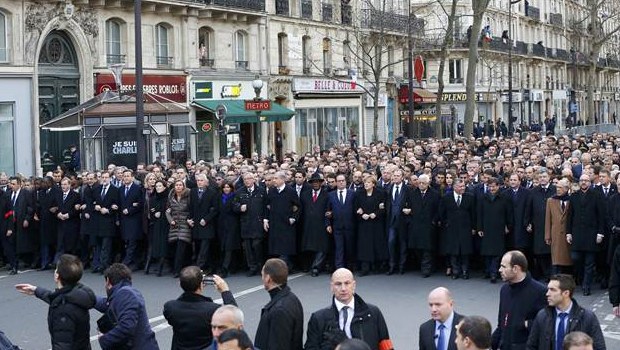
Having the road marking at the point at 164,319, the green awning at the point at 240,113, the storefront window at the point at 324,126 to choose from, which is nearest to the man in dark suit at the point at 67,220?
the road marking at the point at 164,319

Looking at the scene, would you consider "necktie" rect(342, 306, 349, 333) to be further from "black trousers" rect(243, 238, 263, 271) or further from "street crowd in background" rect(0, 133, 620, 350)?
"black trousers" rect(243, 238, 263, 271)

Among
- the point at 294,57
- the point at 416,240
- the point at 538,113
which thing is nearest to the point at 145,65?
the point at 294,57

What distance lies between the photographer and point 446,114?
59219mm

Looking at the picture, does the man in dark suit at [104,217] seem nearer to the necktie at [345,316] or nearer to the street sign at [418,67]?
the necktie at [345,316]

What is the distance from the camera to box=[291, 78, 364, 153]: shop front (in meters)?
46.9

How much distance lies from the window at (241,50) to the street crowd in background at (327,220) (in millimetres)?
22705

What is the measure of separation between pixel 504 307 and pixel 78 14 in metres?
26.8

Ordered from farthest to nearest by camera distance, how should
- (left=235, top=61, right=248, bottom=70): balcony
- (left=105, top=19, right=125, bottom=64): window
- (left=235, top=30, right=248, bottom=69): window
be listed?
1. (left=235, top=30, right=248, bottom=69): window
2. (left=235, top=61, right=248, bottom=70): balcony
3. (left=105, top=19, right=125, bottom=64): window

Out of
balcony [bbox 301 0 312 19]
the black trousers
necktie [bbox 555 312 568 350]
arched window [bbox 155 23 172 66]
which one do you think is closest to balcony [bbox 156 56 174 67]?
arched window [bbox 155 23 172 66]

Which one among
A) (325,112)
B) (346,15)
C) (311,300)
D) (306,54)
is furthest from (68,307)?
(346,15)

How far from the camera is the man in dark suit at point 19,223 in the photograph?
62.6 ft

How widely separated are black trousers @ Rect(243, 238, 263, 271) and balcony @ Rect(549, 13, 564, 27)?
237 ft

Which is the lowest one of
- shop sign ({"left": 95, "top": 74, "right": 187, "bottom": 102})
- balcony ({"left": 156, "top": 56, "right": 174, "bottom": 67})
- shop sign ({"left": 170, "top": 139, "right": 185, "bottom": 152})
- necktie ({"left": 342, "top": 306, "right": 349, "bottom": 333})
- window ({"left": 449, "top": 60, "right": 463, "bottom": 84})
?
necktie ({"left": 342, "top": 306, "right": 349, "bottom": 333})

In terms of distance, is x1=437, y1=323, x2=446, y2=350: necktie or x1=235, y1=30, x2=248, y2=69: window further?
x1=235, y1=30, x2=248, y2=69: window
